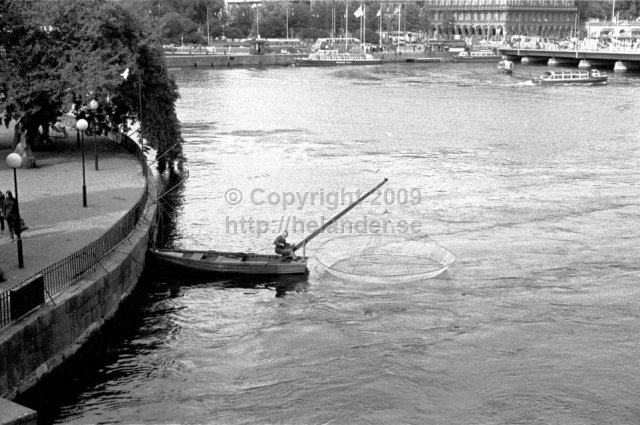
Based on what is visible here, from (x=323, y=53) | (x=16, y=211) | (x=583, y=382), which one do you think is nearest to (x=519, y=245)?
(x=583, y=382)

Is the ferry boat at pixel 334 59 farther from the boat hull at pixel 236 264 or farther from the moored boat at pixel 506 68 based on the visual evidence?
the boat hull at pixel 236 264

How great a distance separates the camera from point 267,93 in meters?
108

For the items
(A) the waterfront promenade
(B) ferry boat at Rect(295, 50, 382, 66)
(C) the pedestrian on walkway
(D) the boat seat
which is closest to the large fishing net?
(D) the boat seat

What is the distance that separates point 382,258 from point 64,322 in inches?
543

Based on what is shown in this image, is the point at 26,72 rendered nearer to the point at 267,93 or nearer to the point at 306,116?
the point at 306,116

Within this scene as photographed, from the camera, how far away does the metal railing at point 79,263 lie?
75.4 ft

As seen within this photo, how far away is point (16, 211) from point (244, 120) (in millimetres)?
53508

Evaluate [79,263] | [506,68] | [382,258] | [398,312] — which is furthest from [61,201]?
[506,68]

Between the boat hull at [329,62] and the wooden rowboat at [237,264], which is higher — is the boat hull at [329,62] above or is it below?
above

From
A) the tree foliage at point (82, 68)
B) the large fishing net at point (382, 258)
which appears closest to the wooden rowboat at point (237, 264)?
the large fishing net at point (382, 258)

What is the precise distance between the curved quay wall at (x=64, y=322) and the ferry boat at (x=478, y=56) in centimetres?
16154

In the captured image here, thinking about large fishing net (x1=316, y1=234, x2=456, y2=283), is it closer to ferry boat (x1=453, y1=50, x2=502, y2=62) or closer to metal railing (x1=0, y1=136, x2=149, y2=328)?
metal railing (x1=0, y1=136, x2=149, y2=328)

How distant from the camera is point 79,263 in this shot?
26875 millimetres

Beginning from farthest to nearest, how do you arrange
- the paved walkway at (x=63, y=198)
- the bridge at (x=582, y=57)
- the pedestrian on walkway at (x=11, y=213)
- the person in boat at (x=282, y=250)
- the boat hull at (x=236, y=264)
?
the bridge at (x=582, y=57), the person in boat at (x=282, y=250), the boat hull at (x=236, y=264), the pedestrian on walkway at (x=11, y=213), the paved walkway at (x=63, y=198)
